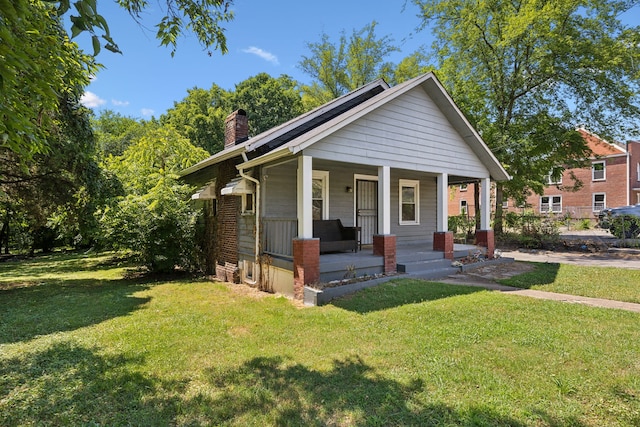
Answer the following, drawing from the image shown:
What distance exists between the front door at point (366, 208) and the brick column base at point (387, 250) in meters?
2.82

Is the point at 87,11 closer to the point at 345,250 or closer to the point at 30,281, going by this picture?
the point at 345,250

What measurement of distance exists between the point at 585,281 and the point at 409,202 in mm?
5710

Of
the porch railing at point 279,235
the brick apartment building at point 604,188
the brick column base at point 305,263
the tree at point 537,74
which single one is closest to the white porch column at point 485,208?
the tree at point 537,74

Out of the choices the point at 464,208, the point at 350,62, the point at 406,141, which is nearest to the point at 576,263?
the point at 406,141

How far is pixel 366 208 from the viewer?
11.3m

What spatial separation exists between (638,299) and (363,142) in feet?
20.9

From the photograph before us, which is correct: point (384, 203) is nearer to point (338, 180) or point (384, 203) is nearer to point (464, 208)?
point (338, 180)

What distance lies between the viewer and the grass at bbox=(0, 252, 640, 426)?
2963 mm

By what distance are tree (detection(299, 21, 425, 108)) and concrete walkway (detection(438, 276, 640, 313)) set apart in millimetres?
23541

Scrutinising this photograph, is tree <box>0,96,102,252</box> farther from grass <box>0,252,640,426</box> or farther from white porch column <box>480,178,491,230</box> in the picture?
white porch column <box>480,178,491,230</box>

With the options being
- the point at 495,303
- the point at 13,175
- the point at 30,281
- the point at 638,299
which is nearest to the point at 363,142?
the point at 495,303

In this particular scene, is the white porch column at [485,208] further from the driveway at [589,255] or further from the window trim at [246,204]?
the window trim at [246,204]

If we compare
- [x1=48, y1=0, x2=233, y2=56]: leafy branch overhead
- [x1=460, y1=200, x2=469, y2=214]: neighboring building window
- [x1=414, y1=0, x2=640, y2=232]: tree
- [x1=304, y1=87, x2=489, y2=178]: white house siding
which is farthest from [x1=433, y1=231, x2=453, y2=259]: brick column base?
[x1=460, y1=200, x2=469, y2=214]: neighboring building window

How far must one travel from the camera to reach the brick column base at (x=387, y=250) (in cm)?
810
